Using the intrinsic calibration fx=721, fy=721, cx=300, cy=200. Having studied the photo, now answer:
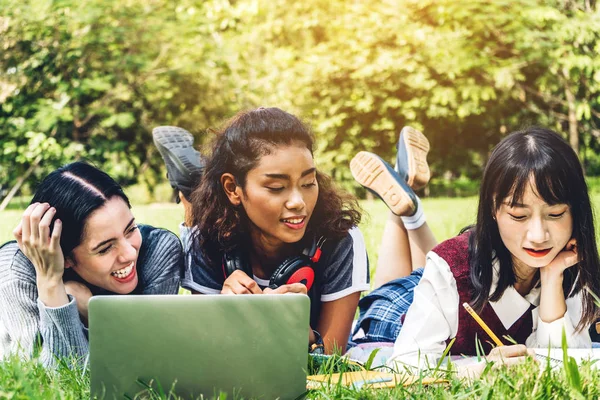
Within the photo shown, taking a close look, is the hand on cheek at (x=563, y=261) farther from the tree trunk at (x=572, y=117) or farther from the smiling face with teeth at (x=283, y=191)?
the tree trunk at (x=572, y=117)

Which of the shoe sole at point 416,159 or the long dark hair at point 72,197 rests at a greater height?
the shoe sole at point 416,159

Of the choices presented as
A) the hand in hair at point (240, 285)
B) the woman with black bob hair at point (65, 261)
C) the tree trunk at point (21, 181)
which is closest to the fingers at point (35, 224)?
the woman with black bob hair at point (65, 261)

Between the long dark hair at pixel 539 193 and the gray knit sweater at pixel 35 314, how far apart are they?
4.08 feet

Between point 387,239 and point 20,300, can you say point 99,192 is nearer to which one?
point 20,300

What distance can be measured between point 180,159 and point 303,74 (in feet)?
34.8

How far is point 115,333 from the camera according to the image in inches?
72.8

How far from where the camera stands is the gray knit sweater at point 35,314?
100 inches

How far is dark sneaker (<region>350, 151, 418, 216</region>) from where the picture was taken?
369 cm

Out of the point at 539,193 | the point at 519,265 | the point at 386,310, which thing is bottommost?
the point at 386,310

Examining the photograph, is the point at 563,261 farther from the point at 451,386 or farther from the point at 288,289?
the point at 288,289

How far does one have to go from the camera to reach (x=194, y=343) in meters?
1.86

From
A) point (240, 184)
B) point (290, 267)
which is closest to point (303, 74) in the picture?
point (240, 184)

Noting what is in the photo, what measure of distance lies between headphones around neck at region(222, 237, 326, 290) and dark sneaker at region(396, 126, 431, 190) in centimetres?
100

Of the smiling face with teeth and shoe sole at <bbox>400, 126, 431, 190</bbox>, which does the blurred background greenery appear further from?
the smiling face with teeth
